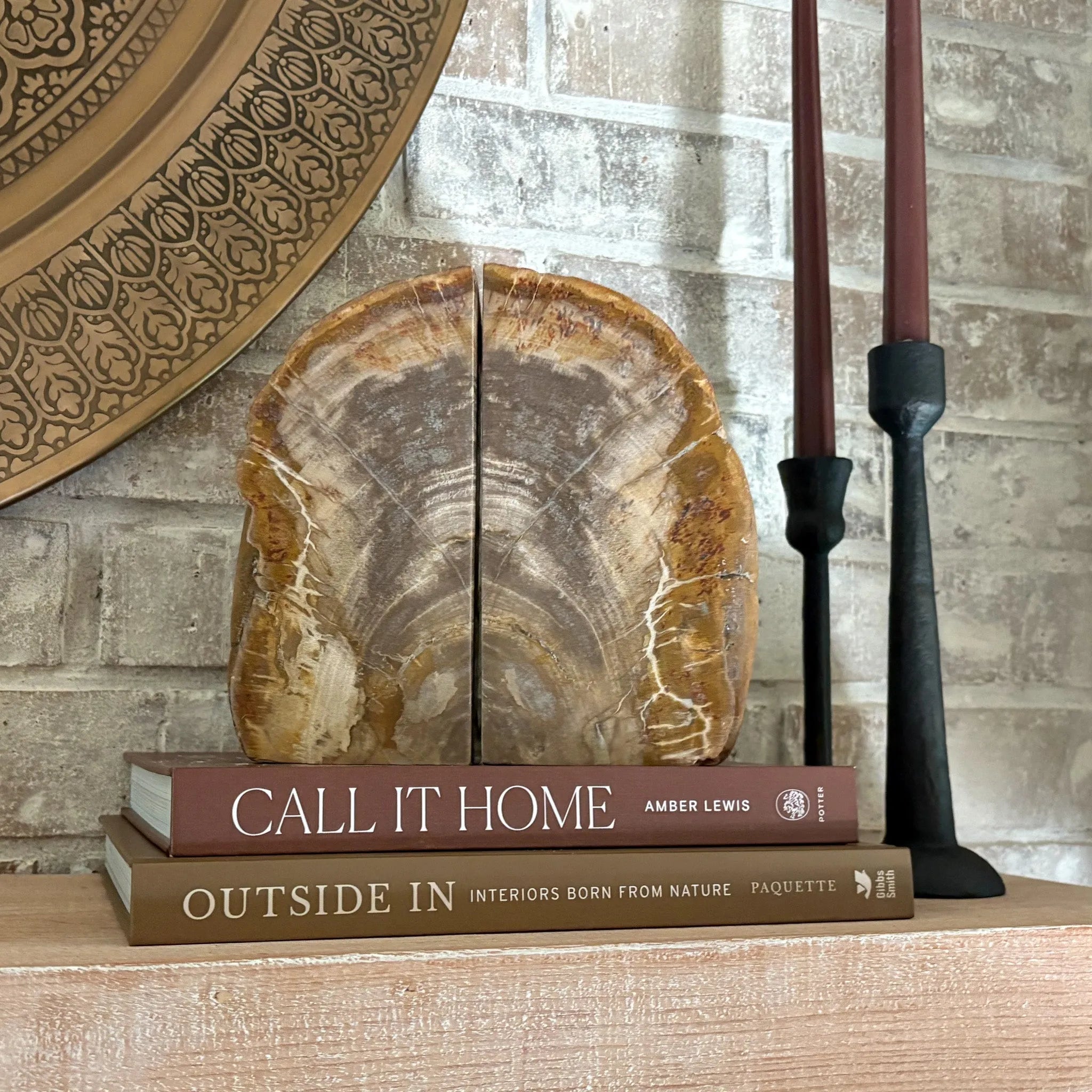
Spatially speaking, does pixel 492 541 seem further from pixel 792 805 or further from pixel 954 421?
pixel 954 421

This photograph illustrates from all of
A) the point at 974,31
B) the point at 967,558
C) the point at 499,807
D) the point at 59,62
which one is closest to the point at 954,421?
the point at 967,558

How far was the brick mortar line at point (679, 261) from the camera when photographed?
2.68 ft

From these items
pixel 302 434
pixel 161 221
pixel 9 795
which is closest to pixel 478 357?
pixel 302 434

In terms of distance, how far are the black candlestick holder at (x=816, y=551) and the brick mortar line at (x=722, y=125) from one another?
0.30 m

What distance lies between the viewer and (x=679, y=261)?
855mm

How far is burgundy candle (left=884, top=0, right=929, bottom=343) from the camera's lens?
0.69m

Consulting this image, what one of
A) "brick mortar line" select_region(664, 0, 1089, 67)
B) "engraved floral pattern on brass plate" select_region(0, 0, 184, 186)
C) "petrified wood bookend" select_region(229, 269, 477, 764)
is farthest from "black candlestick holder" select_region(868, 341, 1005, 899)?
"engraved floral pattern on brass plate" select_region(0, 0, 184, 186)

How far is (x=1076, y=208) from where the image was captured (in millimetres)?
945

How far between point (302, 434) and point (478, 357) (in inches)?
3.9

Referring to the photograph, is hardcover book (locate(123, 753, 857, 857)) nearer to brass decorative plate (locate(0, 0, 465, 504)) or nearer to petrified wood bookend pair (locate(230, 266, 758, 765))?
petrified wood bookend pair (locate(230, 266, 758, 765))

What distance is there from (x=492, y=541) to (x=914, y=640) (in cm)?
27

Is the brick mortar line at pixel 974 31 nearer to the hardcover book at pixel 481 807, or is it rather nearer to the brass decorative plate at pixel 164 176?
the brass decorative plate at pixel 164 176

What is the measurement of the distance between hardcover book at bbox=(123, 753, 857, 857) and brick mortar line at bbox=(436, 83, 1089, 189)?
52cm

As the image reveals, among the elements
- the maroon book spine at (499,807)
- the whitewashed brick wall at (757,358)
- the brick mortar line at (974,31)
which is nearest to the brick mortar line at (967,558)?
the whitewashed brick wall at (757,358)
